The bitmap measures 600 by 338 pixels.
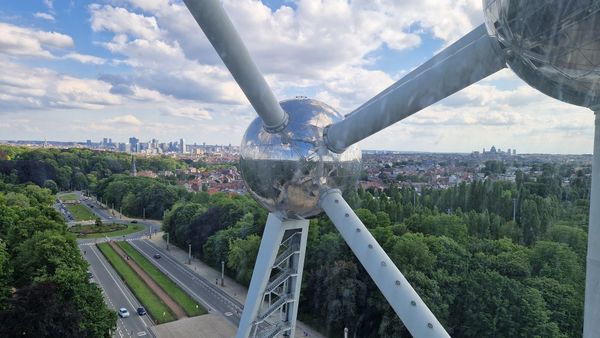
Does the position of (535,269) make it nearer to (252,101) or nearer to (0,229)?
(252,101)

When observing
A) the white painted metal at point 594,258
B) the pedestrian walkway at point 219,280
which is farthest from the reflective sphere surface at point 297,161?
the pedestrian walkway at point 219,280

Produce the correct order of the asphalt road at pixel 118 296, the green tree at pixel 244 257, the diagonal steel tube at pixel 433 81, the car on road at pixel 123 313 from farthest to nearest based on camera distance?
1. the green tree at pixel 244 257
2. the car on road at pixel 123 313
3. the asphalt road at pixel 118 296
4. the diagonal steel tube at pixel 433 81

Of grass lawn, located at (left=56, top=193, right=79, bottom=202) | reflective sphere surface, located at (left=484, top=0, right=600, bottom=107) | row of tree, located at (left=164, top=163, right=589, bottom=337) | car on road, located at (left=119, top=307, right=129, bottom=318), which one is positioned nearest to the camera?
reflective sphere surface, located at (left=484, top=0, right=600, bottom=107)

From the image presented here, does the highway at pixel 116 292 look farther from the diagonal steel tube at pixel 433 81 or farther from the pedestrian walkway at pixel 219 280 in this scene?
the diagonal steel tube at pixel 433 81

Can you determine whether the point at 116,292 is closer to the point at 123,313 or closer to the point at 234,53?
the point at 123,313

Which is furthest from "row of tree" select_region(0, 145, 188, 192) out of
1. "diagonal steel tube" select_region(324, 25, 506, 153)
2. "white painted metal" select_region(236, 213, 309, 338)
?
"diagonal steel tube" select_region(324, 25, 506, 153)

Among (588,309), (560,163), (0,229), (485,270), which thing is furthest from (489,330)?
(0,229)

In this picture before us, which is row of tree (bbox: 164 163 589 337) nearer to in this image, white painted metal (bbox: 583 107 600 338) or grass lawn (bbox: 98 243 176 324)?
grass lawn (bbox: 98 243 176 324)
